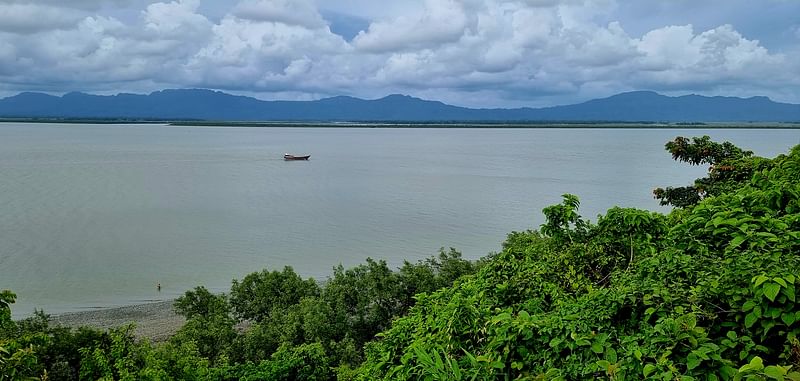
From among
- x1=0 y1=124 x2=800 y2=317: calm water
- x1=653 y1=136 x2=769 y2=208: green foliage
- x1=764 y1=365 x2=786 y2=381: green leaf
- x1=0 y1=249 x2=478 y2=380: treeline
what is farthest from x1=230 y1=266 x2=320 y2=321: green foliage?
x1=764 y1=365 x2=786 y2=381: green leaf

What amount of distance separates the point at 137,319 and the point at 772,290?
2325 centimetres

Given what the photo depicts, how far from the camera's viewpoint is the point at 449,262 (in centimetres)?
1959

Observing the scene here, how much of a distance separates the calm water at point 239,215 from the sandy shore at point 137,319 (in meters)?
1.08

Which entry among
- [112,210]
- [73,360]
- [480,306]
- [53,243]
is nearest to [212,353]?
[73,360]

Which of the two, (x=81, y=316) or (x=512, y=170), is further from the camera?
(x=512, y=170)

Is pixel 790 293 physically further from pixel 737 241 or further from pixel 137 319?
pixel 137 319

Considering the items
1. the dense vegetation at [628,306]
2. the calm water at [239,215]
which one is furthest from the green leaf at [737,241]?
the calm water at [239,215]

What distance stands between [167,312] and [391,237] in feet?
48.8

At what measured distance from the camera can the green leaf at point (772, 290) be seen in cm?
362

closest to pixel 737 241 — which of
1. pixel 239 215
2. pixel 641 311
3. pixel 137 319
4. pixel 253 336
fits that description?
pixel 641 311

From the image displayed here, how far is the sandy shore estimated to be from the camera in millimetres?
20891

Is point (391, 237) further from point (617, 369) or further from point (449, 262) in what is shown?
point (617, 369)

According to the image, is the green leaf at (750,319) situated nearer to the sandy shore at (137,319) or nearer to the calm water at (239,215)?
the sandy shore at (137,319)

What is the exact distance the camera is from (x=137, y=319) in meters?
22.2
